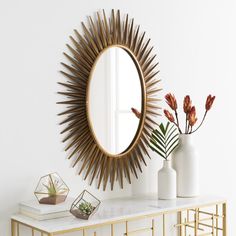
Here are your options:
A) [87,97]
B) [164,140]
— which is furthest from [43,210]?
[164,140]

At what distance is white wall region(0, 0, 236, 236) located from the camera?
203 centimetres

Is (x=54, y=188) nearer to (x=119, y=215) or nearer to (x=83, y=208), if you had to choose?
(x=83, y=208)

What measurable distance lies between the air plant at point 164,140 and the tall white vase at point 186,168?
0.05 meters

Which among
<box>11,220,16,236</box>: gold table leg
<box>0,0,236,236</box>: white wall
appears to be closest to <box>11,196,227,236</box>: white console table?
<box>11,220,16,236</box>: gold table leg

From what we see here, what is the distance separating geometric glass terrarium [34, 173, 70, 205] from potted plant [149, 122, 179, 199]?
19.1 inches

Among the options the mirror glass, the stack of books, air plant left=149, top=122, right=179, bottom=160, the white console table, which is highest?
the mirror glass

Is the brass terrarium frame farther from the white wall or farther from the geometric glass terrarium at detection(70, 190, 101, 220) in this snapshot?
the geometric glass terrarium at detection(70, 190, 101, 220)

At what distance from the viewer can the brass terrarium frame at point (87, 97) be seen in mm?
2205

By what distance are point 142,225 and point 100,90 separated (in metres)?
0.69

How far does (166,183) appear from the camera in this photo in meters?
2.32

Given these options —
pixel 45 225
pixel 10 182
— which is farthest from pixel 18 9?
pixel 45 225

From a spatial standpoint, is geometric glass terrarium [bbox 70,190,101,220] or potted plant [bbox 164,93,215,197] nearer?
geometric glass terrarium [bbox 70,190,101,220]

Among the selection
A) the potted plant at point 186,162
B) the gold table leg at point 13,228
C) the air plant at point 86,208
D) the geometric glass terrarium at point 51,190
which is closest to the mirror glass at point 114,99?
the potted plant at point 186,162

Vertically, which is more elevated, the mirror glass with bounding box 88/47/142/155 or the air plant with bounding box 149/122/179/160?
the mirror glass with bounding box 88/47/142/155
